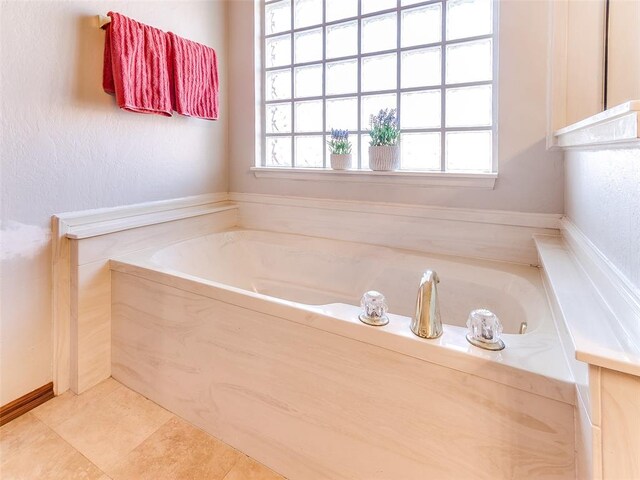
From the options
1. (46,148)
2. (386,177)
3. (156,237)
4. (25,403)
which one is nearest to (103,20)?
(46,148)

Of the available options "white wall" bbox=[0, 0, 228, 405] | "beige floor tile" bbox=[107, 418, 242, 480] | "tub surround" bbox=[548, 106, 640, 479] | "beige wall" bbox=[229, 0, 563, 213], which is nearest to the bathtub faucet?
"tub surround" bbox=[548, 106, 640, 479]

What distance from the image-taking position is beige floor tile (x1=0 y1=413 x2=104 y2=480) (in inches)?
45.1

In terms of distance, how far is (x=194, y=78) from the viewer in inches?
77.1

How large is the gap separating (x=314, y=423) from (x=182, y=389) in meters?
0.63

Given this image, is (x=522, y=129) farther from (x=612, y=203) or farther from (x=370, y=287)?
(x=370, y=287)

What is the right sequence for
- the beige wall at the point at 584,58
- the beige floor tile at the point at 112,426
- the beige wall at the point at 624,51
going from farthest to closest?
the beige wall at the point at 584,58 → the beige floor tile at the point at 112,426 → the beige wall at the point at 624,51

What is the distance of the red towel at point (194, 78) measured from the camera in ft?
6.09

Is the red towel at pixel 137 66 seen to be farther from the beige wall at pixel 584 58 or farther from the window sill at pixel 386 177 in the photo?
the beige wall at pixel 584 58

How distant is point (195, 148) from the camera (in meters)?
2.18

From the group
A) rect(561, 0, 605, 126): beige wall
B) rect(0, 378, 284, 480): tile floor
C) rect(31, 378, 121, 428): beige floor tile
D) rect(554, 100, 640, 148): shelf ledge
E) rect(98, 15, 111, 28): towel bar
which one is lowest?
rect(0, 378, 284, 480): tile floor

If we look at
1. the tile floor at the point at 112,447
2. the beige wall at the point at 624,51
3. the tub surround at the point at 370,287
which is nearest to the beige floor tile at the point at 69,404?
the tile floor at the point at 112,447

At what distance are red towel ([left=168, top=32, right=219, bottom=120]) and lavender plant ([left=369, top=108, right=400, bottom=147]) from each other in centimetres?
98

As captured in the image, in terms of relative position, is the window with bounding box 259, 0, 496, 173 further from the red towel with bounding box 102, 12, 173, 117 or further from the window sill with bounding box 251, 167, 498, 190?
the red towel with bounding box 102, 12, 173, 117

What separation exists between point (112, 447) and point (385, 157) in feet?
5.57
